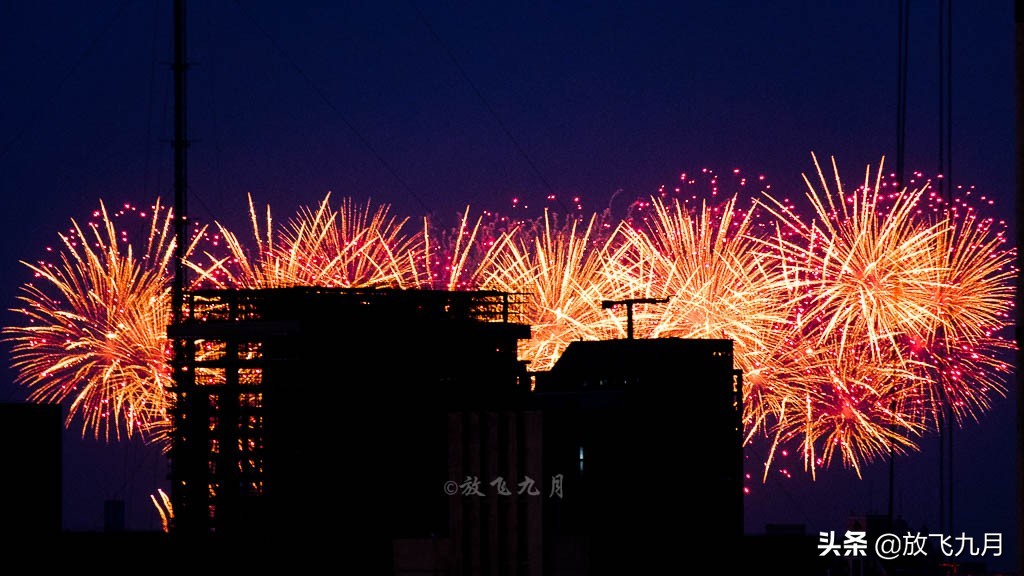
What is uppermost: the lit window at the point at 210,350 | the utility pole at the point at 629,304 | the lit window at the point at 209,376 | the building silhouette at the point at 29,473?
the utility pole at the point at 629,304

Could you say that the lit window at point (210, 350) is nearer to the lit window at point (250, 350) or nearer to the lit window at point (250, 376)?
the lit window at point (250, 350)

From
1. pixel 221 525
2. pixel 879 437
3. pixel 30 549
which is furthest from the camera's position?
pixel 879 437

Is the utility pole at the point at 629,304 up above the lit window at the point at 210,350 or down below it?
above

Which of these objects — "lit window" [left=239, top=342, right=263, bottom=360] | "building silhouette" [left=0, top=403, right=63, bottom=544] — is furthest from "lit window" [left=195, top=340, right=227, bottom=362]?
"building silhouette" [left=0, top=403, right=63, bottom=544]

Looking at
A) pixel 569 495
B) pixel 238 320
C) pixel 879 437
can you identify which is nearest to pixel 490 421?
pixel 569 495

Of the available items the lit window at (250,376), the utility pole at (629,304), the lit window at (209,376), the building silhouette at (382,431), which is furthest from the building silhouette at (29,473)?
the utility pole at (629,304)

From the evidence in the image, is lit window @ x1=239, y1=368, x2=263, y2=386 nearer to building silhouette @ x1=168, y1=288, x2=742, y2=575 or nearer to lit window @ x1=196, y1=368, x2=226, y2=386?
building silhouette @ x1=168, y1=288, x2=742, y2=575

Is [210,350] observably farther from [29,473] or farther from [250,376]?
[29,473]

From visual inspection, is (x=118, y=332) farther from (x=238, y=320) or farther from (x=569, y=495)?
(x=569, y=495)

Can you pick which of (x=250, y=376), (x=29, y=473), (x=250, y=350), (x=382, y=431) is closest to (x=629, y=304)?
(x=382, y=431)

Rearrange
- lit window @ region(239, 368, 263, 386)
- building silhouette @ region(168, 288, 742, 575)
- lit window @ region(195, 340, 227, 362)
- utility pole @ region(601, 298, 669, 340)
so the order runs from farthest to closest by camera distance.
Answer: lit window @ region(195, 340, 227, 362)
lit window @ region(239, 368, 263, 386)
utility pole @ region(601, 298, 669, 340)
building silhouette @ region(168, 288, 742, 575)

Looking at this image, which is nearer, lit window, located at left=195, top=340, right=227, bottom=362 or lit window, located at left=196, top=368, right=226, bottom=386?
lit window, located at left=195, top=340, right=227, bottom=362
